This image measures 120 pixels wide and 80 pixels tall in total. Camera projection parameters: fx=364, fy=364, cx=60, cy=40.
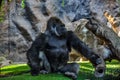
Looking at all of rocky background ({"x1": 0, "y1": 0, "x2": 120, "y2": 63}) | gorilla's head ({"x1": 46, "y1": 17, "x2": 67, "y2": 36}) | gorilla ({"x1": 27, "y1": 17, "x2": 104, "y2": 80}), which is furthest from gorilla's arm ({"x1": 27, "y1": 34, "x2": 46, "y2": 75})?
rocky background ({"x1": 0, "y1": 0, "x2": 120, "y2": 63})

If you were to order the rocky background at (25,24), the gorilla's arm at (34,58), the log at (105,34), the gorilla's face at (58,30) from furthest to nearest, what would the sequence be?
the rocky background at (25,24)
the log at (105,34)
the gorilla's face at (58,30)
the gorilla's arm at (34,58)

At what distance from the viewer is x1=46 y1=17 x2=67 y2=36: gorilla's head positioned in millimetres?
9031

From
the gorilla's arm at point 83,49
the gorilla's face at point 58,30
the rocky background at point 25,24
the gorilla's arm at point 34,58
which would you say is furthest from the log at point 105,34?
the rocky background at point 25,24

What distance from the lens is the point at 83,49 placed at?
8.94 metres

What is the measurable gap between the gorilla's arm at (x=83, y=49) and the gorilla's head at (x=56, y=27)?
216 mm

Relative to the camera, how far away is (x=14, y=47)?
22.7 meters

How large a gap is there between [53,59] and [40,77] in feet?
3.64

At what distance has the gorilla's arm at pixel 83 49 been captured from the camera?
8617 millimetres

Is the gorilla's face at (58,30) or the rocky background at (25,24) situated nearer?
the gorilla's face at (58,30)

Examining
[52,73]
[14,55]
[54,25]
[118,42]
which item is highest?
[54,25]

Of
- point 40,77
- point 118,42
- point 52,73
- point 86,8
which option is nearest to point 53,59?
point 52,73

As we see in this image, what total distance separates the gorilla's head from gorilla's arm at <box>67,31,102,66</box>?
0.22 m

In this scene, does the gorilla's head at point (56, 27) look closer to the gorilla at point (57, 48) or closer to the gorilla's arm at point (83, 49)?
the gorilla at point (57, 48)

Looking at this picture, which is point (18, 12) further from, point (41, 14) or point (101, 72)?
point (101, 72)
